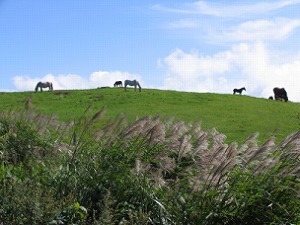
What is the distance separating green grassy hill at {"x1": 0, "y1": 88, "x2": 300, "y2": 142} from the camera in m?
28.6

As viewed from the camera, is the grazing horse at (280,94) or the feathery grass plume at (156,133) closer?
the feathery grass plume at (156,133)

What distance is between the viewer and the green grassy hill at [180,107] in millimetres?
28572

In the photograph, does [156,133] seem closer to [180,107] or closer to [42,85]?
[180,107]

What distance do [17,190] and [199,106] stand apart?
29.9 metres

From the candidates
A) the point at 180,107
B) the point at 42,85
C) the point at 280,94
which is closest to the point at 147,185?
the point at 180,107

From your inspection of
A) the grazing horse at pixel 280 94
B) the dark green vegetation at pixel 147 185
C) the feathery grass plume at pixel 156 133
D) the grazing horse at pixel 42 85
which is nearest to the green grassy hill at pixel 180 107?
the grazing horse at pixel 42 85

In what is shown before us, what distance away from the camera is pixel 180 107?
1367 inches

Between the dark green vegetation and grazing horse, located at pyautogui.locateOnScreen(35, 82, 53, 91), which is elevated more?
grazing horse, located at pyautogui.locateOnScreen(35, 82, 53, 91)

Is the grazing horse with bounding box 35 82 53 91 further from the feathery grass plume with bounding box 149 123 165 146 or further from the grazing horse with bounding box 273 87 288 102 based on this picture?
the feathery grass plume with bounding box 149 123 165 146

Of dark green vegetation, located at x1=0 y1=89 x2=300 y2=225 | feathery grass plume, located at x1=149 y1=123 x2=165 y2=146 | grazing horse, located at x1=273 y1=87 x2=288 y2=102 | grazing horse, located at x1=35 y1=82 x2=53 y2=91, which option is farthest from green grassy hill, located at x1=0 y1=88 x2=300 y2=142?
feathery grass plume, located at x1=149 y1=123 x2=165 y2=146

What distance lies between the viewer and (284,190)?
5820 millimetres

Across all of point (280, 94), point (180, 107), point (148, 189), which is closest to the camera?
point (148, 189)

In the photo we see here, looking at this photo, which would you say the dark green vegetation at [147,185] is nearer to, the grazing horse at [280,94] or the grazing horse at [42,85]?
the grazing horse at [280,94]

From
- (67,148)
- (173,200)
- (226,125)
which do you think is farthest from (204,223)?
(226,125)
